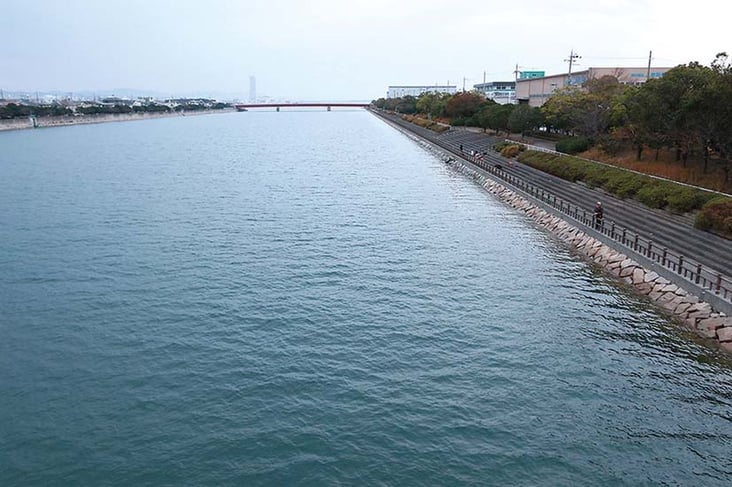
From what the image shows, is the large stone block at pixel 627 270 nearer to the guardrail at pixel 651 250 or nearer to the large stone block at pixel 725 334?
the guardrail at pixel 651 250

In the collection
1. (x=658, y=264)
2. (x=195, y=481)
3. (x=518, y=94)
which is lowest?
(x=195, y=481)

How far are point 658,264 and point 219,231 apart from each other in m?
25.0

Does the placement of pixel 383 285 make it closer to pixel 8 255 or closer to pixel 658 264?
pixel 658 264

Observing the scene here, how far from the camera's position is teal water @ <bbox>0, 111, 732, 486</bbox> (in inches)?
540

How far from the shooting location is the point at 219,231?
36.3 m

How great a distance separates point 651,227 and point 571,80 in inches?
2288

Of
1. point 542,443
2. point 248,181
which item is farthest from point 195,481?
point 248,181

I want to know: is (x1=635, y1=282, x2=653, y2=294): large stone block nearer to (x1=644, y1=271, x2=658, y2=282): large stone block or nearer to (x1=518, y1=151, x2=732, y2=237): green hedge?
(x1=644, y1=271, x2=658, y2=282): large stone block

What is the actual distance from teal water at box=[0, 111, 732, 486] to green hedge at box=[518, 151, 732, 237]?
5864 millimetres

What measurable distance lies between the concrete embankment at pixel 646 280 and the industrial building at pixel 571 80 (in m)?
41.5

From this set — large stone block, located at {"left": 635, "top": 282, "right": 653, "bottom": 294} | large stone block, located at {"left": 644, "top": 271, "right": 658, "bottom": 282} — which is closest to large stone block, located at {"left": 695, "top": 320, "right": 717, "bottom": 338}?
large stone block, located at {"left": 635, "top": 282, "right": 653, "bottom": 294}

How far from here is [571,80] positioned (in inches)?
3214

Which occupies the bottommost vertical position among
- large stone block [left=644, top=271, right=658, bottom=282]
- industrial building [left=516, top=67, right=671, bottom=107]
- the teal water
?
the teal water

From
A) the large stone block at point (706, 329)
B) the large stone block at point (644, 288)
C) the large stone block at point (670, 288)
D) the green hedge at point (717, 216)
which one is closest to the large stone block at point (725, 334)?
the large stone block at point (706, 329)
